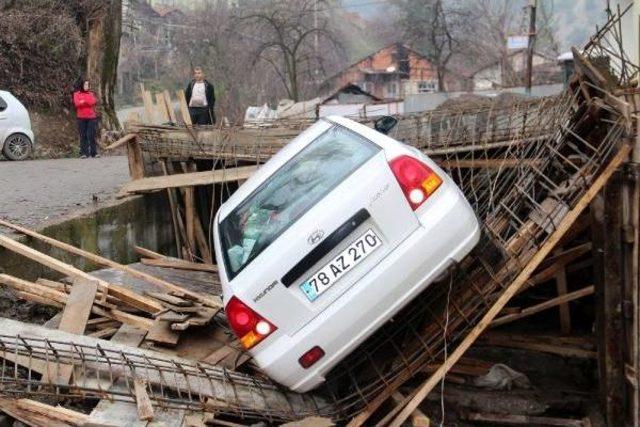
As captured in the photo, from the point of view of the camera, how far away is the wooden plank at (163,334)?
5.82m

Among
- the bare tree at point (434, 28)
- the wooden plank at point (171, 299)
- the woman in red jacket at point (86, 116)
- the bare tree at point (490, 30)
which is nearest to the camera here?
the wooden plank at point (171, 299)

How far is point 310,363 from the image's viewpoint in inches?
195

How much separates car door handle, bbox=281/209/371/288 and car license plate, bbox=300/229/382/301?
74mm

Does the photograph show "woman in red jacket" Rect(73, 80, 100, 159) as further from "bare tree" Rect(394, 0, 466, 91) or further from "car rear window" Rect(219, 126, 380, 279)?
"bare tree" Rect(394, 0, 466, 91)

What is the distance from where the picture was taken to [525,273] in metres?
4.96

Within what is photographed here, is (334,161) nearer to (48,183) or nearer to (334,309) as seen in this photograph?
(334,309)

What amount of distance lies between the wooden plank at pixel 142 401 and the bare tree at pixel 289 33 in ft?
114

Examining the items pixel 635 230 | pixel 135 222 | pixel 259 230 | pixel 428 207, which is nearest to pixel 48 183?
pixel 135 222

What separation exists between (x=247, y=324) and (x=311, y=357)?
18.8 inches

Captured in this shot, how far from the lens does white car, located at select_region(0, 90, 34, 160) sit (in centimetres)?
1683

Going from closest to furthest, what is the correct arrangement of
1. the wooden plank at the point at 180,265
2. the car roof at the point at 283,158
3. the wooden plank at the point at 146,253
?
1. the car roof at the point at 283,158
2. the wooden plank at the point at 180,265
3. the wooden plank at the point at 146,253

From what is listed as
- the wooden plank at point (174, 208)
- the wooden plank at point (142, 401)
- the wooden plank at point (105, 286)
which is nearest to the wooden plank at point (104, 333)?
the wooden plank at point (105, 286)

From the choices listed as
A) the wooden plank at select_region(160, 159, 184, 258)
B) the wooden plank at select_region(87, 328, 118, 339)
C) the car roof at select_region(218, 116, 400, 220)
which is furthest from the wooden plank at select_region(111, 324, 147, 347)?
the wooden plank at select_region(160, 159, 184, 258)

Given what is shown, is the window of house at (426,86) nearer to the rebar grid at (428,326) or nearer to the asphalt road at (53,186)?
the asphalt road at (53,186)
